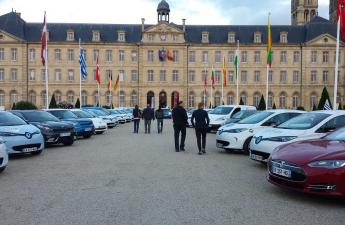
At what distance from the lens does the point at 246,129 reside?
47.0ft

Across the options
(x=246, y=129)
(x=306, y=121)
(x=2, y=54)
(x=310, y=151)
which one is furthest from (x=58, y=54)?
(x=310, y=151)

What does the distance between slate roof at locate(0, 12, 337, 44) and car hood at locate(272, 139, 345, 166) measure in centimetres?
6768

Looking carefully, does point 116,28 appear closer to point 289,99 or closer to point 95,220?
point 289,99

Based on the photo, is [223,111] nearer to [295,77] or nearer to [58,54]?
[295,77]

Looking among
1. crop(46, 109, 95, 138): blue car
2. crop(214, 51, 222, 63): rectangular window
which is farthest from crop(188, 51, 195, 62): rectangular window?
crop(46, 109, 95, 138): blue car

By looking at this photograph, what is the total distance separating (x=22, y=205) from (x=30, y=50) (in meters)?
69.6

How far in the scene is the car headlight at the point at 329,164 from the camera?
7.05 m

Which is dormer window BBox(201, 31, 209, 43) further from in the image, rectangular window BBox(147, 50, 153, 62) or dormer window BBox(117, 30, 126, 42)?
dormer window BBox(117, 30, 126, 42)

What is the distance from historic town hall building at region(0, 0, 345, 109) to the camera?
7319 cm

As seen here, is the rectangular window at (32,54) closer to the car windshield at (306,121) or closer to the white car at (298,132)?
the car windshield at (306,121)

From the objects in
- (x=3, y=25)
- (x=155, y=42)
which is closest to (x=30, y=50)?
(x=3, y=25)

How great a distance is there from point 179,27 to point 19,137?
64.5m

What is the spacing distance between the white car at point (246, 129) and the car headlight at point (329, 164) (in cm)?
704

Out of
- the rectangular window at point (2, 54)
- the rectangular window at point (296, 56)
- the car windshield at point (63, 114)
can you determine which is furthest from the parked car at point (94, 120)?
the rectangular window at point (296, 56)
